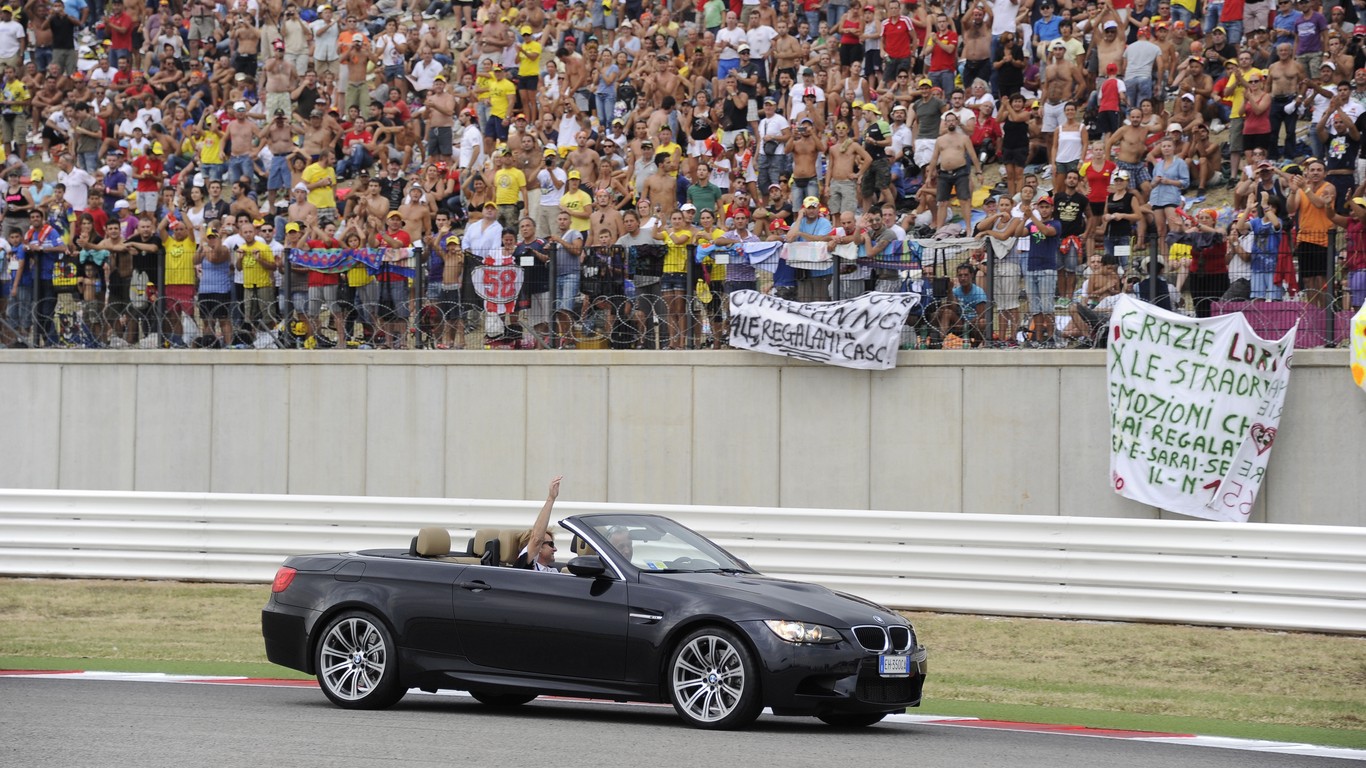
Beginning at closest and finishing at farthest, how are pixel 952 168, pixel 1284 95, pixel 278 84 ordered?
pixel 1284 95 → pixel 952 168 → pixel 278 84

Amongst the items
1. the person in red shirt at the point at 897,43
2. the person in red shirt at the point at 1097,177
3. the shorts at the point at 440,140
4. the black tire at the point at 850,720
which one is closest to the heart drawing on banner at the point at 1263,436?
the person in red shirt at the point at 1097,177

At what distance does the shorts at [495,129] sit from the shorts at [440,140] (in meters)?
0.56

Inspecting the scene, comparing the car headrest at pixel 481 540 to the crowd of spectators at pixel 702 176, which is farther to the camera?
the crowd of spectators at pixel 702 176

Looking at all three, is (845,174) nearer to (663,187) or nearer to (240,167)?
(663,187)

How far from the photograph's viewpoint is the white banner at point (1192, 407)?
16844 millimetres

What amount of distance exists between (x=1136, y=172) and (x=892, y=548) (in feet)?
18.9

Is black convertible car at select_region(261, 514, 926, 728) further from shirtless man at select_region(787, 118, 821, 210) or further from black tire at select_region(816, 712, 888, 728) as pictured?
shirtless man at select_region(787, 118, 821, 210)

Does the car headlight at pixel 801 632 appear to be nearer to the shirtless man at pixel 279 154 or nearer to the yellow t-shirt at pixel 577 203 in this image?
the yellow t-shirt at pixel 577 203

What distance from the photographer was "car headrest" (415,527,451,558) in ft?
38.3

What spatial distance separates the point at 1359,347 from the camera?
1636cm

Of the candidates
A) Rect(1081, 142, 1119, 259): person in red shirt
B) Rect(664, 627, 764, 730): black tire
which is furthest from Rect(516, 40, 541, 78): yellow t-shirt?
Rect(664, 627, 764, 730): black tire

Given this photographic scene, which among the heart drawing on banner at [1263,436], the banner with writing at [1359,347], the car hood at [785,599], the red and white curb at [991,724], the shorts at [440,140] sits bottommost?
the red and white curb at [991,724]

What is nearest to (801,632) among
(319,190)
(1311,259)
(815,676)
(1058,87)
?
(815,676)

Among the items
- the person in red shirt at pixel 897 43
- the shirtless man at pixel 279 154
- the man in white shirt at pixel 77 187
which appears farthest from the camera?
the man in white shirt at pixel 77 187
